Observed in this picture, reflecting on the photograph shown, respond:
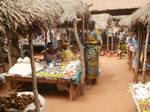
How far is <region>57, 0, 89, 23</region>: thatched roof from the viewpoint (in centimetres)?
751

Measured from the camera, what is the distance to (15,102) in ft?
17.2

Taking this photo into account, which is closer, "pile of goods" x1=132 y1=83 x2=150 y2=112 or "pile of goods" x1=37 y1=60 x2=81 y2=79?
"pile of goods" x1=132 y1=83 x2=150 y2=112

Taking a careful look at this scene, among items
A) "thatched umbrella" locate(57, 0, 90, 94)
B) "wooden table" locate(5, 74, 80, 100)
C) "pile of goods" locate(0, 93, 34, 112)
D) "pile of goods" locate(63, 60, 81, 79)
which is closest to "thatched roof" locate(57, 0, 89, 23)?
"thatched umbrella" locate(57, 0, 90, 94)

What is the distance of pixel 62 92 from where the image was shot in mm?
8117

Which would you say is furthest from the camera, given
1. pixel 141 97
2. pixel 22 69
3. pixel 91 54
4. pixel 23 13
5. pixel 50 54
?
pixel 50 54

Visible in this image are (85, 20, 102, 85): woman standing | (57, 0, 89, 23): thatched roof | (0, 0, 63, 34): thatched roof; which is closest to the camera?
(0, 0, 63, 34): thatched roof

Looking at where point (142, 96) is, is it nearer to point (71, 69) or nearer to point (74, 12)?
point (71, 69)

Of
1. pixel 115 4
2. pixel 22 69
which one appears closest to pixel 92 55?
pixel 22 69

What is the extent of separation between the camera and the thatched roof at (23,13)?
3512mm

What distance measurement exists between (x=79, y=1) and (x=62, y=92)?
9.46 ft

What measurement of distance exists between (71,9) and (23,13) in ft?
12.7

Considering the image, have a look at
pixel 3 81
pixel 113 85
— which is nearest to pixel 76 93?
pixel 113 85

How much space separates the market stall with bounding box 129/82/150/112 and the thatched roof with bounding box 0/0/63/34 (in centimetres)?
235

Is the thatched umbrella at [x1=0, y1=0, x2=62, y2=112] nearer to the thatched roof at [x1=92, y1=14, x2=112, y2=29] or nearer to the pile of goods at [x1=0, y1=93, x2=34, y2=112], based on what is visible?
the pile of goods at [x1=0, y1=93, x2=34, y2=112]
